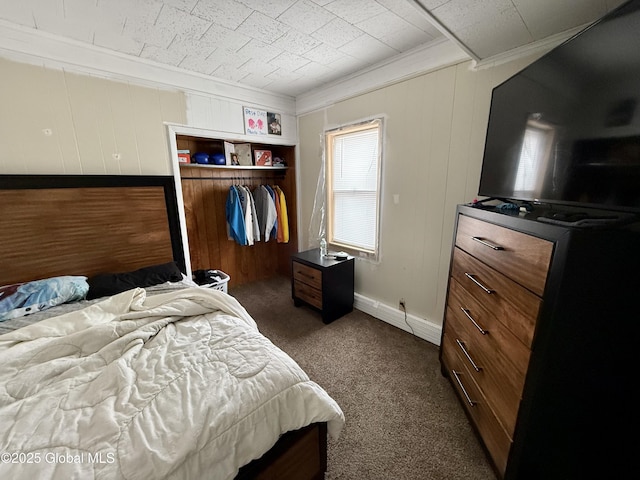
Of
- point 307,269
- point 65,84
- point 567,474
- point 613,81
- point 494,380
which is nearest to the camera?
point 613,81

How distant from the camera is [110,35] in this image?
1.69m

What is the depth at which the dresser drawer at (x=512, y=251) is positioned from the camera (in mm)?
882

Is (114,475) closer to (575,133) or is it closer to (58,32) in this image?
Answer: (575,133)

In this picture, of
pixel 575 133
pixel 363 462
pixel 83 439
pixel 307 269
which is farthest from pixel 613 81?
pixel 307 269

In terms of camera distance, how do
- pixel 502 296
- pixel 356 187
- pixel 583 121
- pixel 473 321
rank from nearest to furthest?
pixel 583 121 < pixel 502 296 < pixel 473 321 < pixel 356 187

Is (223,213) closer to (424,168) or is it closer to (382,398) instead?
(424,168)

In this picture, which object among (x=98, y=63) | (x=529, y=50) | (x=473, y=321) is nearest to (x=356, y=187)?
(x=529, y=50)

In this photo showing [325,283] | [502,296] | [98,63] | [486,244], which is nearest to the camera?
[502,296]

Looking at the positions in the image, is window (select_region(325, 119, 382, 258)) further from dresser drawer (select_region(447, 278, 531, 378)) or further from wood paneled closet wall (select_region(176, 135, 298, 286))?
dresser drawer (select_region(447, 278, 531, 378))

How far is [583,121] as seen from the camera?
0.94m

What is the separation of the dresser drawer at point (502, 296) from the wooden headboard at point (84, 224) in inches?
94.9

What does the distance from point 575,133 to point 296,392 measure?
1443 mm

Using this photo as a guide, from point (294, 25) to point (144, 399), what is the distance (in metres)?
2.09

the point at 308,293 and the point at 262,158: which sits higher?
the point at 262,158
